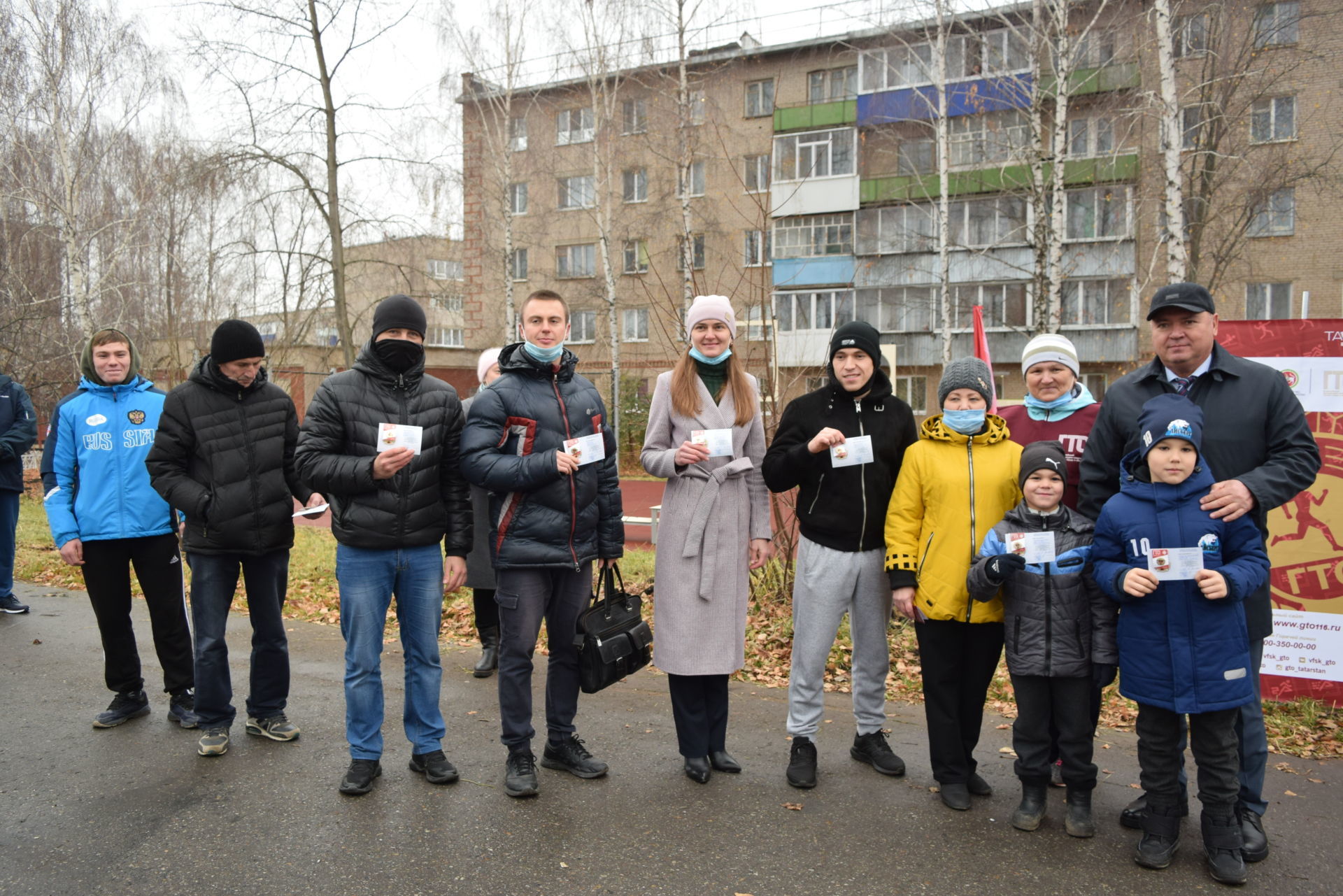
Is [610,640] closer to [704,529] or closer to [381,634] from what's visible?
[704,529]

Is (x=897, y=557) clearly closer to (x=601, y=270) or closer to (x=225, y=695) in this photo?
(x=225, y=695)

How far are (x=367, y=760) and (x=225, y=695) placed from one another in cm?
101

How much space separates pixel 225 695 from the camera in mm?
4719

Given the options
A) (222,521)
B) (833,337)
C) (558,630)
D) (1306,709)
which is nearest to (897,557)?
(833,337)

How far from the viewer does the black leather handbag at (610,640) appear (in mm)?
→ 4316

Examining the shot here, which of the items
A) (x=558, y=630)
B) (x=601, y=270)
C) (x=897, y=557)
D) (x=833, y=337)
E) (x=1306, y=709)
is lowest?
(x=1306, y=709)

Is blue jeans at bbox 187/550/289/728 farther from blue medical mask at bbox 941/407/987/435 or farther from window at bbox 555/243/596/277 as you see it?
window at bbox 555/243/596/277

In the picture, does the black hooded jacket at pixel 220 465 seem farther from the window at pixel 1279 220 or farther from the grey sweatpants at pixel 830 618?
the window at pixel 1279 220

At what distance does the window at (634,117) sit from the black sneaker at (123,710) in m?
24.1

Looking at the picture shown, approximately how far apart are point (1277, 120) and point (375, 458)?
29.8 meters

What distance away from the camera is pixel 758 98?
34844 millimetres

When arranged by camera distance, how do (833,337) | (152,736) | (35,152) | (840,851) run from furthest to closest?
(35,152) < (152,736) < (833,337) < (840,851)

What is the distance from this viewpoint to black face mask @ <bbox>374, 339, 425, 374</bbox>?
4227 millimetres

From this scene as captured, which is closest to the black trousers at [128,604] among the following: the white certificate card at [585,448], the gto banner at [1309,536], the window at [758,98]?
the white certificate card at [585,448]
